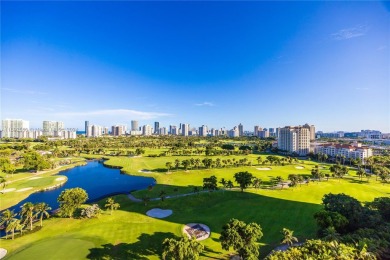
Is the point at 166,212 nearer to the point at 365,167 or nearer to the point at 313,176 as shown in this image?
the point at 313,176

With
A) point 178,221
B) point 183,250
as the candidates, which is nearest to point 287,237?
point 183,250

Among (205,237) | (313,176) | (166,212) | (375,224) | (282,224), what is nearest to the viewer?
(375,224)

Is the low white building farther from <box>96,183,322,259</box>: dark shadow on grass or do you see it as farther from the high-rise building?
<box>96,183,322,259</box>: dark shadow on grass

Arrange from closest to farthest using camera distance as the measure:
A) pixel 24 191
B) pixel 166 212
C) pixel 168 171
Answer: pixel 166 212
pixel 24 191
pixel 168 171

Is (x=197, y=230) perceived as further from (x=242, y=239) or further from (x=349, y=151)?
(x=349, y=151)

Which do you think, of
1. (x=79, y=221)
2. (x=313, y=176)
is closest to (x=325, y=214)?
(x=79, y=221)

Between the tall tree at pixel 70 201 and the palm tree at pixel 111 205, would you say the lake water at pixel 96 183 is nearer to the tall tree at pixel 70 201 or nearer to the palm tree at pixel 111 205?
the tall tree at pixel 70 201
